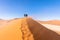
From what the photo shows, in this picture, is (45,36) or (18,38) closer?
(18,38)

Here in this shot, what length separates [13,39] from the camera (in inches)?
198

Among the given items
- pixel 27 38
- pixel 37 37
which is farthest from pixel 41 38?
pixel 27 38

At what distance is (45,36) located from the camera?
5473 mm

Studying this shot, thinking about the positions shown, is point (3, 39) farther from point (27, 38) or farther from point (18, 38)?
point (27, 38)

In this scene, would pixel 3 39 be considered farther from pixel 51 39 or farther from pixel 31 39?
pixel 51 39

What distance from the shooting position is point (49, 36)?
5.53 m

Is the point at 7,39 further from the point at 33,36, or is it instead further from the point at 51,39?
the point at 51,39

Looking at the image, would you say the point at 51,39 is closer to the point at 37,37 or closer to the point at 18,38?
the point at 37,37

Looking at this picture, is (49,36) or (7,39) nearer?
(7,39)

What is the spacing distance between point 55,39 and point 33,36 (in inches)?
37.0

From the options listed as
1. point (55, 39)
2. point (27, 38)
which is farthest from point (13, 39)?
point (55, 39)

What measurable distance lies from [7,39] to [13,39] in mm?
265

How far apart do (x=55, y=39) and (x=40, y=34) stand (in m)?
0.68

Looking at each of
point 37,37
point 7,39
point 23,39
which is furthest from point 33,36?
point 7,39
